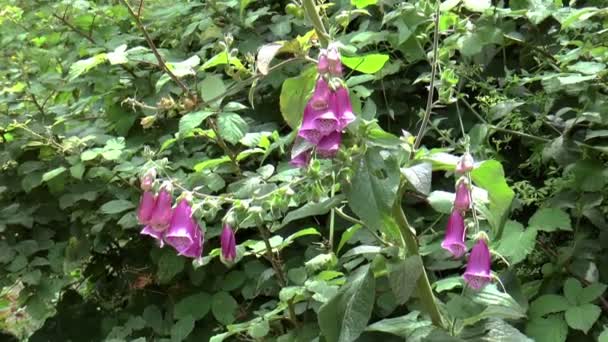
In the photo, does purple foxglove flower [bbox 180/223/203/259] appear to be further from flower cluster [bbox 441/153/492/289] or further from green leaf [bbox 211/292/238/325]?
green leaf [bbox 211/292/238/325]

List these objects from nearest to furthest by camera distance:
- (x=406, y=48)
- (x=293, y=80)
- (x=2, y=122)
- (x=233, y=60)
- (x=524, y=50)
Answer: (x=293, y=80) < (x=233, y=60) < (x=406, y=48) < (x=524, y=50) < (x=2, y=122)

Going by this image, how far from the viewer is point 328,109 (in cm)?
98

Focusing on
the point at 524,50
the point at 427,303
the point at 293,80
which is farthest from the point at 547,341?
the point at 524,50

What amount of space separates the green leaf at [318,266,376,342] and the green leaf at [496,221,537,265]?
1.24ft

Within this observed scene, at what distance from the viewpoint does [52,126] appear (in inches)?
84.9

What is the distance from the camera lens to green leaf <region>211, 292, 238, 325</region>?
1.84m

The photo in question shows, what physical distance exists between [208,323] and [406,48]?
940 mm

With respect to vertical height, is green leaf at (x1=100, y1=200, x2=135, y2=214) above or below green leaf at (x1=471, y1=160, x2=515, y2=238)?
below

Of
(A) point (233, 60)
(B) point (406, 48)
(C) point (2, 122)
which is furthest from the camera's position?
(C) point (2, 122)

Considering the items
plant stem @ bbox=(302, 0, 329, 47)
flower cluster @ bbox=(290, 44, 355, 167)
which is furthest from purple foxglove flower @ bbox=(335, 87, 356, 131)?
plant stem @ bbox=(302, 0, 329, 47)

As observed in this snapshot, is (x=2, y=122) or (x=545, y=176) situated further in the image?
(x=2, y=122)

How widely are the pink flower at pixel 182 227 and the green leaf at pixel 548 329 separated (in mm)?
716

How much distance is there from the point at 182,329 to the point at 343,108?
1.06m

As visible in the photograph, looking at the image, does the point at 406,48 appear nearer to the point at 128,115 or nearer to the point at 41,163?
the point at 128,115
